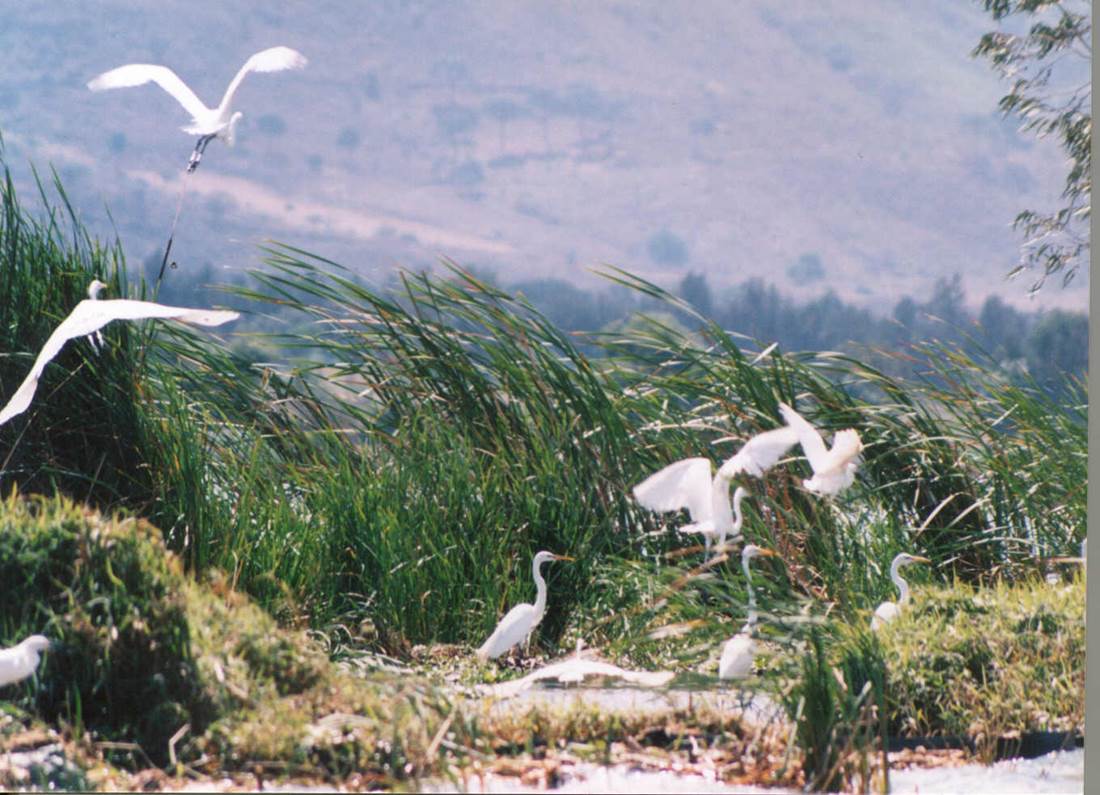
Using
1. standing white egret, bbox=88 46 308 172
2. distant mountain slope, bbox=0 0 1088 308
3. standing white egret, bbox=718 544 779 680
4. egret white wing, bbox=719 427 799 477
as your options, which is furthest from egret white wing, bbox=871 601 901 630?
distant mountain slope, bbox=0 0 1088 308

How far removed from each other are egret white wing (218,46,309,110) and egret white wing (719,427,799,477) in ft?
5.06

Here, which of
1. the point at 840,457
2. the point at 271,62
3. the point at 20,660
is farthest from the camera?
the point at 271,62

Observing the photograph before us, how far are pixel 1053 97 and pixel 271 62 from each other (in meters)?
2.63

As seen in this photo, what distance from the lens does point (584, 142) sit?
9.31 metres

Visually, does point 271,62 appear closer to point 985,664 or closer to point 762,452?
point 762,452

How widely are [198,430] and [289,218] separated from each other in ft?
20.7

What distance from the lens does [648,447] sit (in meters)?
3.37

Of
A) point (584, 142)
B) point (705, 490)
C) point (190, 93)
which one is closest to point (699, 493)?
point (705, 490)

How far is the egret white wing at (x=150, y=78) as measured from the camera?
10.4 ft

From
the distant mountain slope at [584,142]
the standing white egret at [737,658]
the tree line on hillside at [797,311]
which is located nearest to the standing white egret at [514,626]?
the standing white egret at [737,658]

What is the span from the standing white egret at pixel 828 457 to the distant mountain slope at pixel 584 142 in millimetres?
2430

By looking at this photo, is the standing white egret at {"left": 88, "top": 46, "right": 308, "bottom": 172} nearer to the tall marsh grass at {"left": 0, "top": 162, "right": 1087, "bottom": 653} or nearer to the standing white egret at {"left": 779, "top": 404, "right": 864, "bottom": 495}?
the tall marsh grass at {"left": 0, "top": 162, "right": 1087, "bottom": 653}

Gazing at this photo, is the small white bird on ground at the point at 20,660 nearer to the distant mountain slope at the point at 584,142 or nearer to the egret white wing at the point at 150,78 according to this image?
the egret white wing at the point at 150,78

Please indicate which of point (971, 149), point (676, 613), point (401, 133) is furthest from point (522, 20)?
point (676, 613)
